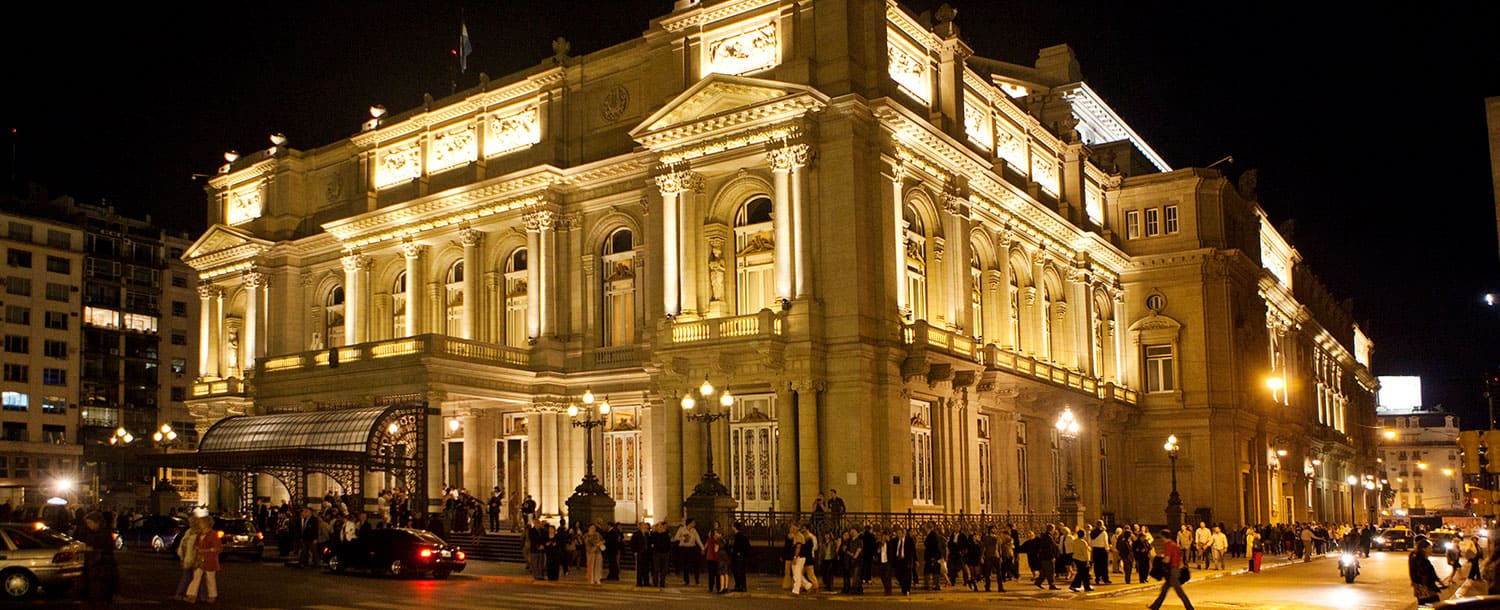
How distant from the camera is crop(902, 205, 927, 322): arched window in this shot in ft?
143

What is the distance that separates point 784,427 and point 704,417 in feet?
16.9

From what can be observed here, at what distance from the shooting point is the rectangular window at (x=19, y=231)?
87312 mm

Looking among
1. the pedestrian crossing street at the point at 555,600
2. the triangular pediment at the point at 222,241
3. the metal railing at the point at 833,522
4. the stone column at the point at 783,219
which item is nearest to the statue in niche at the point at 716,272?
the stone column at the point at 783,219

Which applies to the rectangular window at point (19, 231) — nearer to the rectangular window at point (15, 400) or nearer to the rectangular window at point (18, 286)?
the rectangular window at point (18, 286)

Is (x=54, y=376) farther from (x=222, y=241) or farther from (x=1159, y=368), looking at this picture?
(x=1159, y=368)

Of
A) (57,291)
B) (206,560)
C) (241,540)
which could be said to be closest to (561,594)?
(206,560)

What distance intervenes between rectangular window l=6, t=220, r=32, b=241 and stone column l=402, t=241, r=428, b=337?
4875 centimetres

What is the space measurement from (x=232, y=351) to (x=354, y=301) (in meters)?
10.4

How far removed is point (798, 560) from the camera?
95.9 ft

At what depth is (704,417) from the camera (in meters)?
34.6

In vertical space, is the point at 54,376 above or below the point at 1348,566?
above

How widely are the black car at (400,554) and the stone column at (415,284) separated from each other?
63.4 ft

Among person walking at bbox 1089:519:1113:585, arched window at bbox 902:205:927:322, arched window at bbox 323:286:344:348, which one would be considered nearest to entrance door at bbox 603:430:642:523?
arched window at bbox 902:205:927:322

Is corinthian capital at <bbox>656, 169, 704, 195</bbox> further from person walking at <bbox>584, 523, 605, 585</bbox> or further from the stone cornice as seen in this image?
person walking at <bbox>584, 523, 605, 585</bbox>
